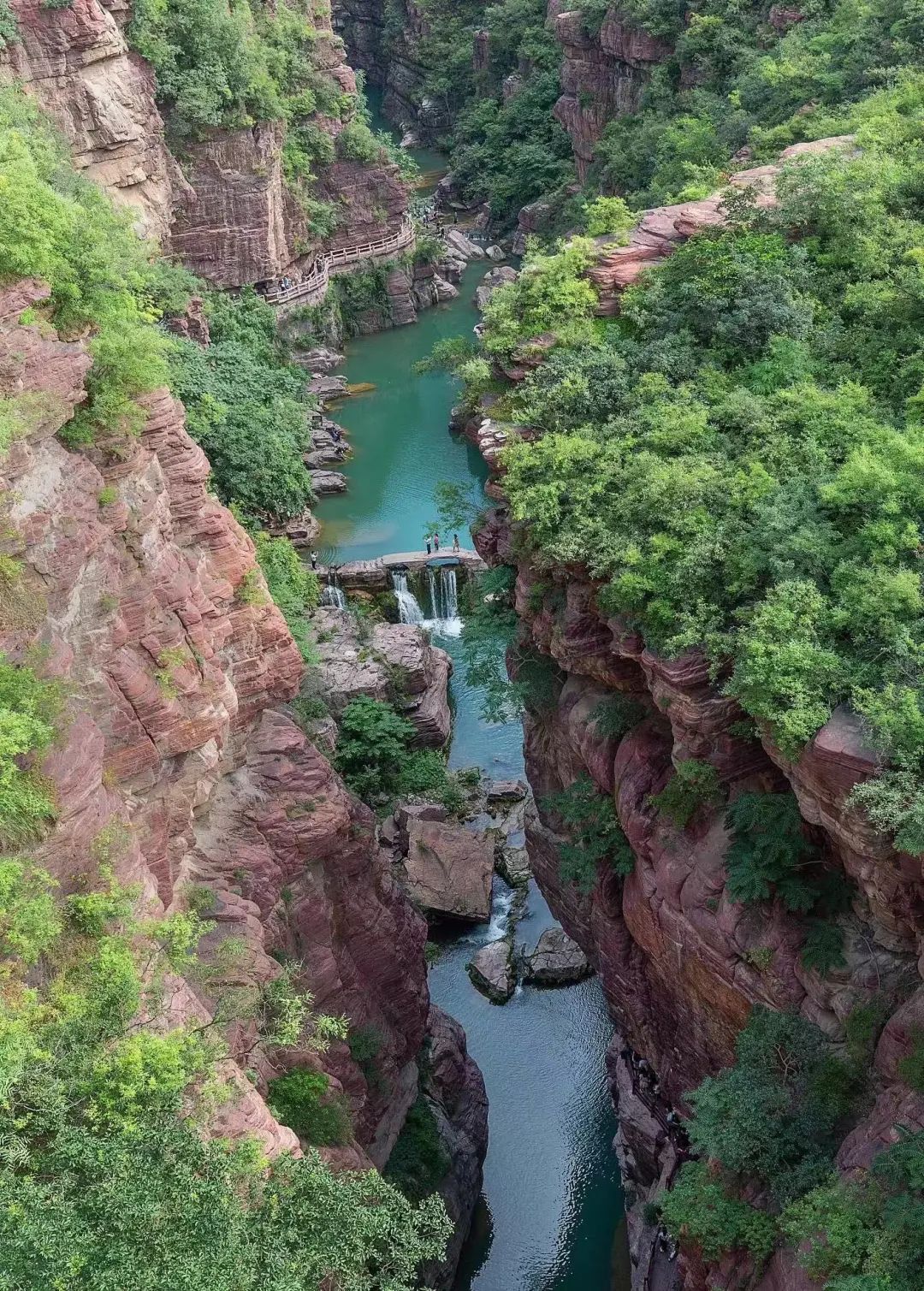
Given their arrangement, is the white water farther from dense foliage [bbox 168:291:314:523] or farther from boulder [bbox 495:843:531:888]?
boulder [bbox 495:843:531:888]

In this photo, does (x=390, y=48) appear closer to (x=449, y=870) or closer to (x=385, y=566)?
(x=385, y=566)

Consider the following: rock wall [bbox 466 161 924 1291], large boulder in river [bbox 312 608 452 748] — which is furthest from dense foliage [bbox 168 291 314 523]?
rock wall [bbox 466 161 924 1291]

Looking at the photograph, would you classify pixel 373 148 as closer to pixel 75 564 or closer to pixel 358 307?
pixel 358 307

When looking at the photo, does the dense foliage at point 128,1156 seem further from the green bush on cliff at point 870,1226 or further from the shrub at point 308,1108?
the green bush on cliff at point 870,1226

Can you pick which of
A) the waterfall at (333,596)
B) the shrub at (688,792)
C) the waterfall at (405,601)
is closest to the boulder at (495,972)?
the shrub at (688,792)

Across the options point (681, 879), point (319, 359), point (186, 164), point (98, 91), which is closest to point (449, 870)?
point (681, 879)

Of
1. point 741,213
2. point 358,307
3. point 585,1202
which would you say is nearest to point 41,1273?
point 585,1202
